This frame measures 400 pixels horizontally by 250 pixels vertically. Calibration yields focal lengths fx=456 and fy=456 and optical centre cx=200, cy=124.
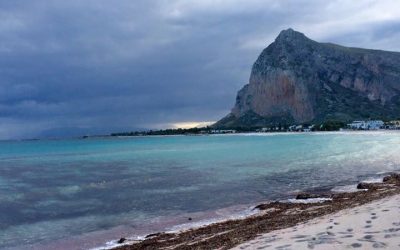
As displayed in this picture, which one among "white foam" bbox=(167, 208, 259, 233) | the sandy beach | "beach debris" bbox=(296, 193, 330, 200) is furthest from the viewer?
"beach debris" bbox=(296, 193, 330, 200)

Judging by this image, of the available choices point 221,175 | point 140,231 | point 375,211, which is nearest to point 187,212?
point 140,231

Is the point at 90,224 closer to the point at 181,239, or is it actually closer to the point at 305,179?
the point at 181,239

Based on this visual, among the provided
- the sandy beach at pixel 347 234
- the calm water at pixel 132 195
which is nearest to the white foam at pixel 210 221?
the calm water at pixel 132 195

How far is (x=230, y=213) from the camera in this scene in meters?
25.1

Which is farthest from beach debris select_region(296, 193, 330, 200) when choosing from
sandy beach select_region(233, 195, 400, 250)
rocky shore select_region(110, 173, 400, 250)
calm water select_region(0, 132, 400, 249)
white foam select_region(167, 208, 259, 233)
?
sandy beach select_region(233, 195, 400, 250)

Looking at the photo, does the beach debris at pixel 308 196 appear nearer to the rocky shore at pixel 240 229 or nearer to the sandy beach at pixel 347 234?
the rocky shore at pixel 240 229

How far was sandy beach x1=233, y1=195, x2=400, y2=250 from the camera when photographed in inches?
428

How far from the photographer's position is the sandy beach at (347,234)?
10867 millimetres

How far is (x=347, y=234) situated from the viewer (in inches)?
472

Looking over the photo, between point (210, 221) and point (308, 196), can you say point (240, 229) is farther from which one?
point (308, 196)

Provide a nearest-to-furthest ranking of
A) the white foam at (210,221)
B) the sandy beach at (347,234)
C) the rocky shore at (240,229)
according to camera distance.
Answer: the sandy beach at (347,234) → the rocky shore at (240,229) → the white foam at (210,221)

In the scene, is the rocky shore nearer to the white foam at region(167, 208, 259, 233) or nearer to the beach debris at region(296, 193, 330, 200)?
the white foam at region(167, 208, 259, 233)

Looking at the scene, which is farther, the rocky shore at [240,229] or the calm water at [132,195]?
the calm water at [132,195]

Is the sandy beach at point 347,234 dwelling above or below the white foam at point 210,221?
above
